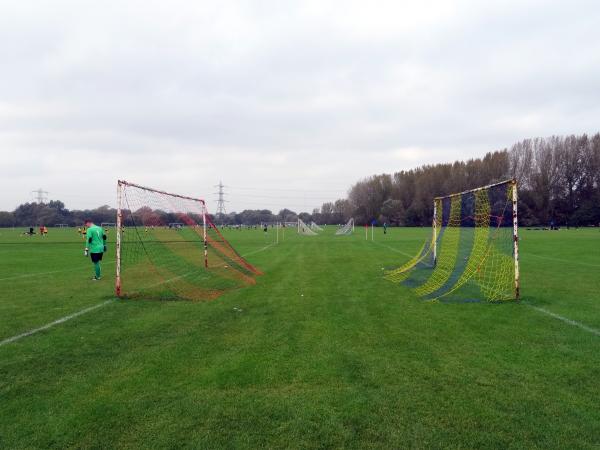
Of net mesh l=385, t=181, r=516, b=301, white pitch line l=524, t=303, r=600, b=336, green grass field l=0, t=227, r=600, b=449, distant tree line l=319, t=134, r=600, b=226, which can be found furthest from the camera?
distant tree line l=319, t=134, r=600, b=226

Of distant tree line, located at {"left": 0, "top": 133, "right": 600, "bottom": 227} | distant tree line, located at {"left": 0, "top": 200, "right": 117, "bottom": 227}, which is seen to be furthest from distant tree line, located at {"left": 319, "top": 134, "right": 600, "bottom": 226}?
distant tree line, located at {"left": 0, "top": 200, "right": 117, "bottom": 227}

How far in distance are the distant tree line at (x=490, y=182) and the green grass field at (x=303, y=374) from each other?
123 ft

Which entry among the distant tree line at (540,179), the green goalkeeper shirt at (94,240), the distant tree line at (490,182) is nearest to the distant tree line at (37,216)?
the distant tree line at (490,182)

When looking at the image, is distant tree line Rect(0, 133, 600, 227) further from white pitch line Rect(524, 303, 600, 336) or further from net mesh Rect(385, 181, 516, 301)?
white pitch line Rect(524, 303, 600, 336)

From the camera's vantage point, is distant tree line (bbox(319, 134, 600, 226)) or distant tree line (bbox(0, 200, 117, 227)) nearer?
distant tree line (bbox(319, 134, 600, 226))

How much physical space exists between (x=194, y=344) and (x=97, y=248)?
879 cm

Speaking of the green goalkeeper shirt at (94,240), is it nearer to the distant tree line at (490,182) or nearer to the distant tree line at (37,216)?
the distant tree line at (490,182)

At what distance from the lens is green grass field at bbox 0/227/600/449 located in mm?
3688

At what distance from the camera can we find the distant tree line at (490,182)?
7438 cm

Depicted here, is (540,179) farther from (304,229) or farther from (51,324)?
(51,324)

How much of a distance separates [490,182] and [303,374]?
3449 inches

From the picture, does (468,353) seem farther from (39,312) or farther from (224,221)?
(224,221)

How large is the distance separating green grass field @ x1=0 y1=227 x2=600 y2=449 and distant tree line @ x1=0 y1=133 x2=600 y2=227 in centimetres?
3742

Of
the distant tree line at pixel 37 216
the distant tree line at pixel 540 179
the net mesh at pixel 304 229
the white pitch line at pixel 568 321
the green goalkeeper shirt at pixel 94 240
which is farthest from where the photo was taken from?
the distant tree line at pixel 37 216
